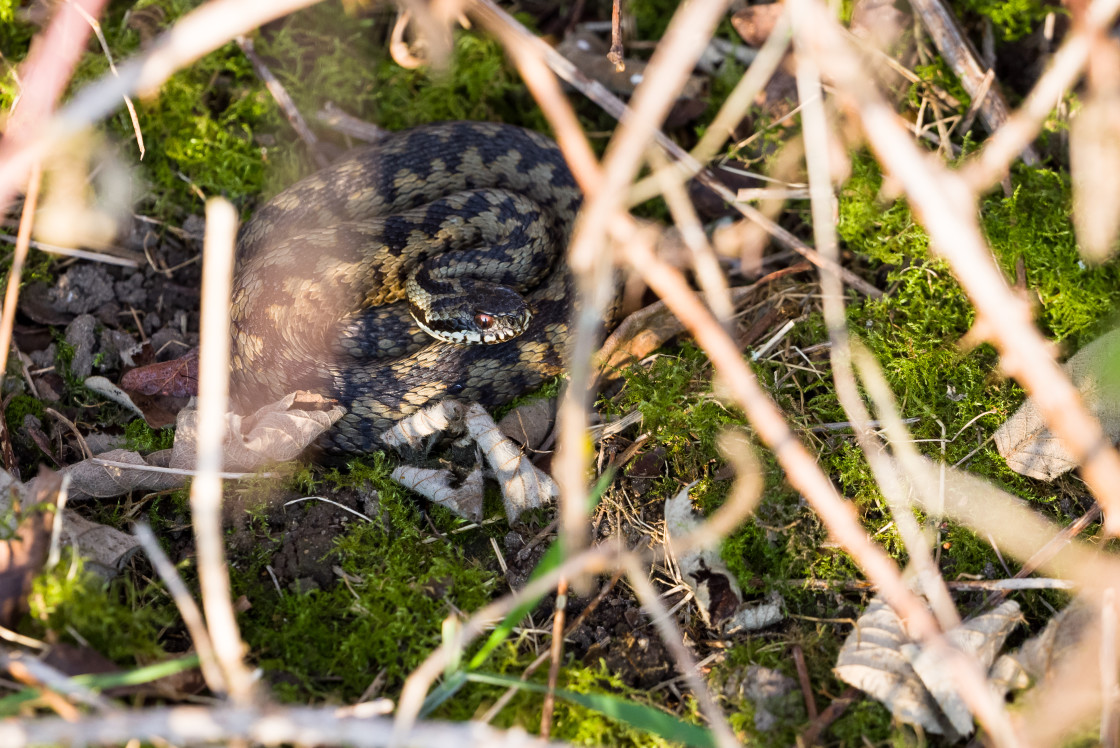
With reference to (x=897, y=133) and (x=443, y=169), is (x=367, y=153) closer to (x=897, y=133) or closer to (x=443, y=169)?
(x=443, y=169)

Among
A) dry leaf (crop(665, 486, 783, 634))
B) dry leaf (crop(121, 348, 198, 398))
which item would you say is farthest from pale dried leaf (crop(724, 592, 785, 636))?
dry leaf (crop(121, 348, 198, 398))

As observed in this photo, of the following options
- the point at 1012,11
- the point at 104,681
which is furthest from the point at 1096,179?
the point at 104,681

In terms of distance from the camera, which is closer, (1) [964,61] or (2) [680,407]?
(2) [680,407]

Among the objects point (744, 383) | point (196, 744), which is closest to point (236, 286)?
point (196, 744)

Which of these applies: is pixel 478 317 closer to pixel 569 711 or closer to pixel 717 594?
pixel 717 594

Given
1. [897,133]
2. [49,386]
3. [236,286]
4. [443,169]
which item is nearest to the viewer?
[897,133]

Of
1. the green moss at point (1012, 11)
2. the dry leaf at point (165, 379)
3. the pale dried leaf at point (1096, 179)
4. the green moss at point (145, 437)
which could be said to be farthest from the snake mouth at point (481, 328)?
the green moss at point (1012, 11)

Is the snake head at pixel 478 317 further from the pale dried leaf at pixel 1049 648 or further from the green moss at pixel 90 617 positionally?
the pale dried leaf at pixel 1049 648

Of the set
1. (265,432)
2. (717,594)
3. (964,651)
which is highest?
(964,651)

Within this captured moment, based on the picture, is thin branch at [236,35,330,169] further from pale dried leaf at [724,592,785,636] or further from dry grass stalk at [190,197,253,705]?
pale dried leaf at [724,592,785,636]
